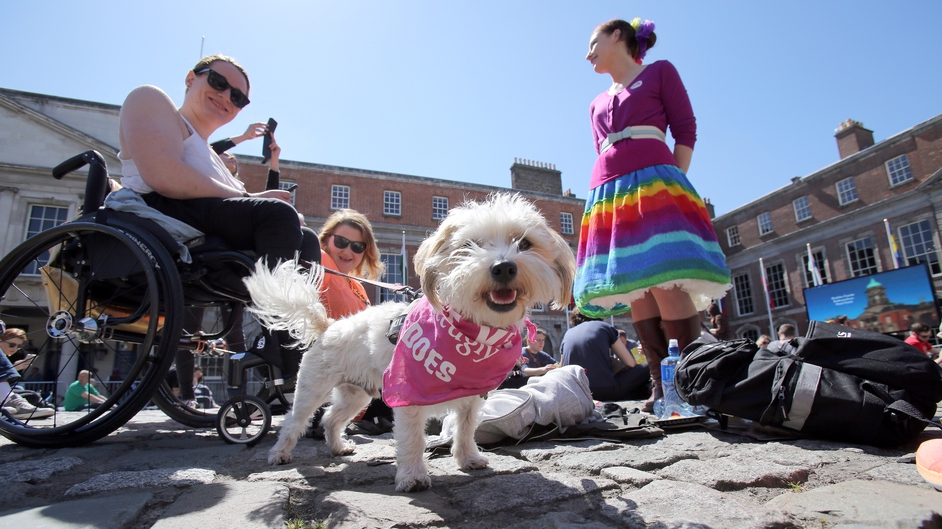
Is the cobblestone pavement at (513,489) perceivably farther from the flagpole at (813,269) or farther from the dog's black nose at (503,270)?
the flagpole at (813,269)

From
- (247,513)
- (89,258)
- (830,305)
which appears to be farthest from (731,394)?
(830,305)

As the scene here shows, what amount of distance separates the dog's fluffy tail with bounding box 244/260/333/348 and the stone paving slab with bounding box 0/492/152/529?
1.29 m

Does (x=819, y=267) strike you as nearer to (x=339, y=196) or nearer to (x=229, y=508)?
(x=339, y=196)

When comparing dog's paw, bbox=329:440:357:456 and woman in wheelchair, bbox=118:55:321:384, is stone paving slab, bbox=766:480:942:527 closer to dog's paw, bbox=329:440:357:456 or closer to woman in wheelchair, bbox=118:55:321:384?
dog's paw, bbox=329:440:357:456

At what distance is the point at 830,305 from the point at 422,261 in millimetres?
24387

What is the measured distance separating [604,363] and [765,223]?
3418cm

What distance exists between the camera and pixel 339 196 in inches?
1058

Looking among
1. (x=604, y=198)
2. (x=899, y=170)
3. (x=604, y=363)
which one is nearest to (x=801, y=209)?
(x=899, y=170)

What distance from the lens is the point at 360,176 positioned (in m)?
27.5

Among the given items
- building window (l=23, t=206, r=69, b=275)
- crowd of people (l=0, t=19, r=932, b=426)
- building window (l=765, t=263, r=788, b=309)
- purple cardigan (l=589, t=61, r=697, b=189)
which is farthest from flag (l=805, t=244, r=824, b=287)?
building window (l=23, t=206, r=69, b=275)

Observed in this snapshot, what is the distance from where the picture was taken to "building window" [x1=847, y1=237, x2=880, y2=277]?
25.7 metres

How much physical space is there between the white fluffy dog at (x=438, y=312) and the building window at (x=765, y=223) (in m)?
36.9

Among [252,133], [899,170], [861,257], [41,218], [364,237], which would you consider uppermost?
[899,170]

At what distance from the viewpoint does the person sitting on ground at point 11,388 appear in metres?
2.85
